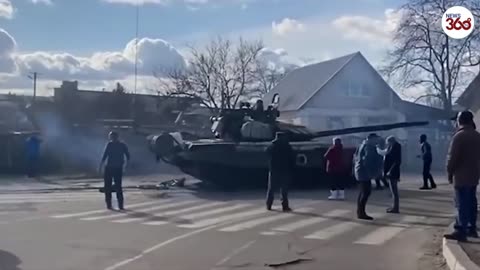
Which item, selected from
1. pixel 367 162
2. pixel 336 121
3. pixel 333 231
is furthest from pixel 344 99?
pixel 333 231

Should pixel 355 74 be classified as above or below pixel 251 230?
above

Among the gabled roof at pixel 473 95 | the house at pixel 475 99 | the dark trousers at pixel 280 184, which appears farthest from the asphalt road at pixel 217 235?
the gabled roof at pixel 473 95

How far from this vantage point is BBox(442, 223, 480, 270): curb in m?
8.53

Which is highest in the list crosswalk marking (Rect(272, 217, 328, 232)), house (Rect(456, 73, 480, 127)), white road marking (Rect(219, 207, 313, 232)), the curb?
house (Rect(456, 73, 480, 127))

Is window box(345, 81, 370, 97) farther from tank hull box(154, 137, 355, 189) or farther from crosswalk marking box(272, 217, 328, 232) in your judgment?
crosswalk marking box(272, 217, 328, 232)

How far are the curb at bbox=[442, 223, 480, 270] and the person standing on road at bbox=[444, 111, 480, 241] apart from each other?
16.7 inches

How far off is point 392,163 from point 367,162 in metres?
2.00

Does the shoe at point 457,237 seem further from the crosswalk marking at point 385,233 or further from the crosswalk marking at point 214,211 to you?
the crosswalk marking at point 214,211

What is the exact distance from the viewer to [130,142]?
118 feet

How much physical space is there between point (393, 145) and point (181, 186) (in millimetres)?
8758

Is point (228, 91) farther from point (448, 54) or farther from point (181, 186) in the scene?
point (181, 186)

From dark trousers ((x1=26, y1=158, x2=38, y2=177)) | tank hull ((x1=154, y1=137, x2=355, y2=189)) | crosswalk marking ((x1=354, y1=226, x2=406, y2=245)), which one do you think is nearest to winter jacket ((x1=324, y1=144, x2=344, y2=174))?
tank hull ((x1=154, y1=137, x2=355, y2=189))

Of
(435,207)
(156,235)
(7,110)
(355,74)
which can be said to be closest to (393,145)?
(435,207)

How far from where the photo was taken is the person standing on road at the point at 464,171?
10578mm
